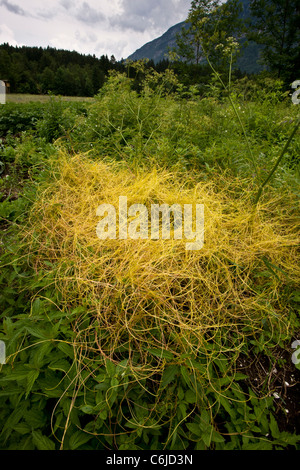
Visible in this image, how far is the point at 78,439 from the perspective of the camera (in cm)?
99

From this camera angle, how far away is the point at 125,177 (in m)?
2.62

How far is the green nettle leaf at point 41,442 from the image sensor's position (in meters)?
0.93

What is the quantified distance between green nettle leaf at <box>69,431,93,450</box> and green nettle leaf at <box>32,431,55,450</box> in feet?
0.23

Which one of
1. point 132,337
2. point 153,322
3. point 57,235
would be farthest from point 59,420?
point 57,235

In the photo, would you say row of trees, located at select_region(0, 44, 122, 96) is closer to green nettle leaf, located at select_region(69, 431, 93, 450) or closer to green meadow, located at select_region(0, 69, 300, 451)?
green meadow, located at select_region(0, 69, 300, 451)

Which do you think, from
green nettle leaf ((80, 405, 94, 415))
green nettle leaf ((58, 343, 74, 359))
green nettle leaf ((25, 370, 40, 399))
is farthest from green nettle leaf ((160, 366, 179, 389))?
green nettle leaf ((25, 370, 40, 399))

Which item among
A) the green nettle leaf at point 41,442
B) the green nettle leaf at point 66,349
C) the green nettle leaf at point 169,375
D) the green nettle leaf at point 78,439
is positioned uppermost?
the green nettle leaf at point 66,349

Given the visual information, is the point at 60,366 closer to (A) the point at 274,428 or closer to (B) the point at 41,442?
(B) the point at 41,442

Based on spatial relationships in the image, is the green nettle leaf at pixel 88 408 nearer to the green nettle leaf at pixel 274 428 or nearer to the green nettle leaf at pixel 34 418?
the green nettle leaf at pixel 34 418

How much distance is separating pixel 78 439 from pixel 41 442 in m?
0.14

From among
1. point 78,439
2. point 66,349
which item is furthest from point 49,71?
point 78,439

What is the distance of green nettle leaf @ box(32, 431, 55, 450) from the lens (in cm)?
93

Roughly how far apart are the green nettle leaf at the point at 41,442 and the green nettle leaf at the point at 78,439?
0.23 ft

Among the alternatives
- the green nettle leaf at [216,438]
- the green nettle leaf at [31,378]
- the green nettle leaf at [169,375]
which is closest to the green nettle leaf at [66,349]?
the green nettle leaf at [31,378]
